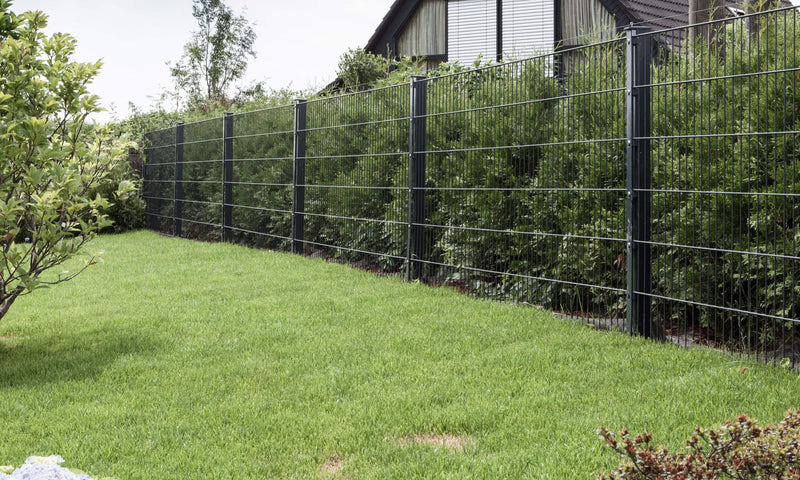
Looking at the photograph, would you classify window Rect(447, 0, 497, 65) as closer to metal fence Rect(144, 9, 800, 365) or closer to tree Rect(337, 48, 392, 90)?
tree Rect(337, 48, 392, 90)

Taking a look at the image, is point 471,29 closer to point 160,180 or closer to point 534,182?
point 160,180

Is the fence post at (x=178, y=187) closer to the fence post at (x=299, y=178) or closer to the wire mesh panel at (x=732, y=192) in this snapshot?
the fence post at (x=299, y=178)

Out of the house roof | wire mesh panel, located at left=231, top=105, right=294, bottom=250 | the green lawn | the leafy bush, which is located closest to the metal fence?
the green lawn

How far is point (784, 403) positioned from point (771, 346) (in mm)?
1118

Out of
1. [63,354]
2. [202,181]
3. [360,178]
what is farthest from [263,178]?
[63,354]

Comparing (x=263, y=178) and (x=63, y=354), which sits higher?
(x=263, y=178)

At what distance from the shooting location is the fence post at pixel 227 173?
1266cm

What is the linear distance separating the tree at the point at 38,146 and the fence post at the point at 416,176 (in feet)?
10.6

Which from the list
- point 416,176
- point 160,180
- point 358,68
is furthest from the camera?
point 160,180

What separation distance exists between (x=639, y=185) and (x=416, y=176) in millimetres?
3067

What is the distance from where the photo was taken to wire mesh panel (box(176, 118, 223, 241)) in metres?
13.4

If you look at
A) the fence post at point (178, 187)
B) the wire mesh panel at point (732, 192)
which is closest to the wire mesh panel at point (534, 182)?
the wire mesh panel at point (732, 192)

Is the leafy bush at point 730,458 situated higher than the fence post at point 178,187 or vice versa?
the fence post at point 178,187

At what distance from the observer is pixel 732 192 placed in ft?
15.3
